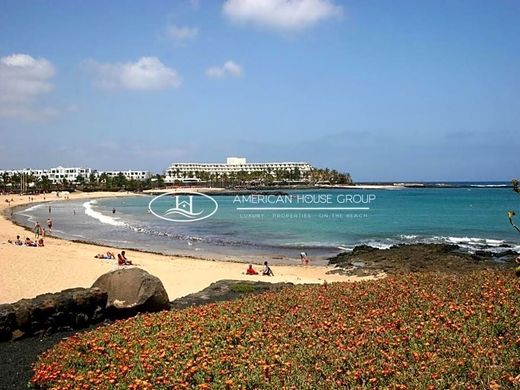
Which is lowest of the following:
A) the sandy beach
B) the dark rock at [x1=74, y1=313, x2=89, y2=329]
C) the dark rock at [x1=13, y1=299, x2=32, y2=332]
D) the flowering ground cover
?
the sandy beach

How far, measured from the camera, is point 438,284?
1102cm

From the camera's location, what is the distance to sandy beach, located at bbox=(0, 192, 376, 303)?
64.2ft

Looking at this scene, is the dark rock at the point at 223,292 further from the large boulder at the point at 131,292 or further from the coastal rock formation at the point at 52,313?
the coastal rock formation at the point at 52,313

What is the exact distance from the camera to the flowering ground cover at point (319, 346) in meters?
6.14

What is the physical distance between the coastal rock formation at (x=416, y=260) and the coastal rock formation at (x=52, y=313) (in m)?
17.5

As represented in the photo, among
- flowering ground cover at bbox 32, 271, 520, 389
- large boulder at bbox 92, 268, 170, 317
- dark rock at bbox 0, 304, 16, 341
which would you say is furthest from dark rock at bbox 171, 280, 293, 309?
dark rock at bbox 0, 304, 16, 341

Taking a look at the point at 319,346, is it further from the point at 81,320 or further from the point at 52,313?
the point at 52,313

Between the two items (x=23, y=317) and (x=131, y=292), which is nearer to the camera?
(x=23, y=317)

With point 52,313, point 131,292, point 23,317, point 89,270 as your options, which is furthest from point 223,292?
point 89,270

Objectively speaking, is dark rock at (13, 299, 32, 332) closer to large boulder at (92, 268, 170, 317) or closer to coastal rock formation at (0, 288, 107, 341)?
coastal rock formation at (0, 288, 107, 341)

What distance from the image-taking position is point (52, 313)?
11.2 meters

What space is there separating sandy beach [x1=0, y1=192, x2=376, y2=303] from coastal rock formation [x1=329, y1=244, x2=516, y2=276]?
7.57ft

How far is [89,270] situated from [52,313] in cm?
1391

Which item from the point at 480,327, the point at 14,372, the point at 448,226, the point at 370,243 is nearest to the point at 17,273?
the point at 14,372
